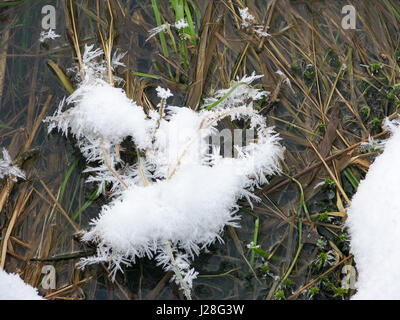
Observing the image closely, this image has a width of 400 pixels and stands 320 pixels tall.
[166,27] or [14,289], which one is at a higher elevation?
[166,27]

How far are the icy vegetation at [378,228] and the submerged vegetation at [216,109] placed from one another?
0.08 metres

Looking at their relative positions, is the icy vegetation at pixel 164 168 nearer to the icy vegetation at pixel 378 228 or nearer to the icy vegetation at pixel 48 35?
the icy vegetation at pixel 48 35

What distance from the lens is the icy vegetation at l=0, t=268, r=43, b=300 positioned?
2.13 metres

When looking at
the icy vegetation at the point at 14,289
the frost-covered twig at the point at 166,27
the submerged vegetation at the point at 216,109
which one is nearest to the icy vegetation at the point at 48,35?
the submerged vegetation at the point at 216,109

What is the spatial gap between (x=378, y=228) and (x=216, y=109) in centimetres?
114

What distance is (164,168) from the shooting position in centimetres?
227

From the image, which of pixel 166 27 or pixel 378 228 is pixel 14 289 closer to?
pixel 166 27

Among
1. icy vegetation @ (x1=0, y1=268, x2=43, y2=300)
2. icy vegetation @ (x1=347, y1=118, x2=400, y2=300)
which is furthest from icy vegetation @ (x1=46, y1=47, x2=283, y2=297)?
icy vegetation @ (x1=347, y1=118, x2=400, y2=300)

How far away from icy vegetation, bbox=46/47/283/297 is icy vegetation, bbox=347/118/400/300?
0.53 m

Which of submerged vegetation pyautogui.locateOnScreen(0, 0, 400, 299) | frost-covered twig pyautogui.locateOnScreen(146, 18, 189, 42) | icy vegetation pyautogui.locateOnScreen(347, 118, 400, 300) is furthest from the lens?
frost-covered twig pyautogui.locateOnScreen(146, 18, 189, 42)

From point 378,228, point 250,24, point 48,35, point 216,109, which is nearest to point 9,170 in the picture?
point 48,35

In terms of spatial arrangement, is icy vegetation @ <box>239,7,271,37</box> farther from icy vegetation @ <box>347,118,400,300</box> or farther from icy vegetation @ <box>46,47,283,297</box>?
icy vegetation @ <box>347,118,400,300</box>

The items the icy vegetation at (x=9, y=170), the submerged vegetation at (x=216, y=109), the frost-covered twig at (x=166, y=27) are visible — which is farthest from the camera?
the frost-covered twig at (x=166, y=27)

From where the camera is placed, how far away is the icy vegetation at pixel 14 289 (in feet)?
6.98
